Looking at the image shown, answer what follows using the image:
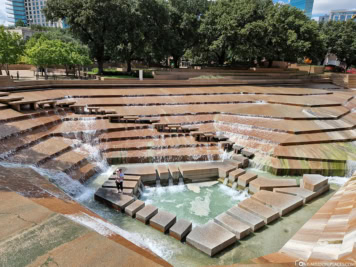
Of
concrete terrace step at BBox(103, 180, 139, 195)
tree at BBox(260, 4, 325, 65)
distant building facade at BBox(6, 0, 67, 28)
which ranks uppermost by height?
distant building facade at BBox(6, 0, 67, 28)

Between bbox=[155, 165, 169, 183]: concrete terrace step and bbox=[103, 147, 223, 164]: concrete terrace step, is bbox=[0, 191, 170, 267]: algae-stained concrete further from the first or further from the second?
bbox=[103, 147, 223, 164]: concrete terrace step

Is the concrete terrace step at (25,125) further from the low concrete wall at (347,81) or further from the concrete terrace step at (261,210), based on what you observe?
the low concrete wall at (347,81)

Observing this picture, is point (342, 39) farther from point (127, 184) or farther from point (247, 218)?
point (127, 184)

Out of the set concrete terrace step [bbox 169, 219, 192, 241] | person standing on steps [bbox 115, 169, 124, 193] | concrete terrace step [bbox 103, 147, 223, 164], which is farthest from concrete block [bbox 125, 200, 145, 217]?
concrete terrace step [bbox 103, 147, 223, 164]

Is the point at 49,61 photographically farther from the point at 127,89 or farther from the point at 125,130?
the point at 125,130

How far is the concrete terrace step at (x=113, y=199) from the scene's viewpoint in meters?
7.64

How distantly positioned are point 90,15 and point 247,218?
2245 cm

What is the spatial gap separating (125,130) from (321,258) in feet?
34.4

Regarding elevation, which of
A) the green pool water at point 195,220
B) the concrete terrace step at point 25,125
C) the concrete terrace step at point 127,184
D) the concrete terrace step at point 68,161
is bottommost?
the green pool water at point 195,220

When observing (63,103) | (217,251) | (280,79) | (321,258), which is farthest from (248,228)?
(280,79)

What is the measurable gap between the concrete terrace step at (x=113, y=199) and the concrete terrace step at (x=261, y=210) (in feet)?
11.6

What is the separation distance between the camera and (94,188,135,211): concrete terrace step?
764 cm

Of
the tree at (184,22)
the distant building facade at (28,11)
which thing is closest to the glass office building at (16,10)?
the distant building facade at (28,11)

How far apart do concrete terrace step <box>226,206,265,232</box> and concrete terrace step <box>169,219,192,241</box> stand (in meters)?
1.42
